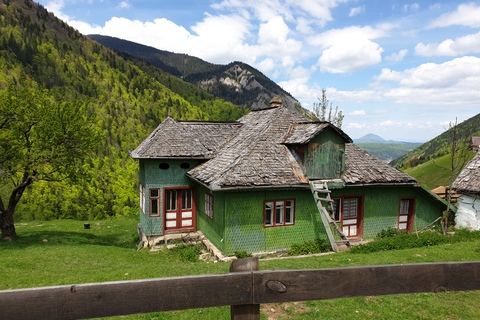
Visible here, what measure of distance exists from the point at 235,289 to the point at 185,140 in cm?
1516

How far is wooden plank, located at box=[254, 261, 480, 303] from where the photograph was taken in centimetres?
251

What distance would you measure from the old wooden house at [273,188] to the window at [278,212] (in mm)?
45

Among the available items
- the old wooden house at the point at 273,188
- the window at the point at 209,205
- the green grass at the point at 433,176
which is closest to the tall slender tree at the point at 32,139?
the old wooden house at the point at 273,188

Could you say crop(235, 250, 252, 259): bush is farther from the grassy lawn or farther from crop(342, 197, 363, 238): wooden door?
crop(342, 197, 363, 238): wooden door

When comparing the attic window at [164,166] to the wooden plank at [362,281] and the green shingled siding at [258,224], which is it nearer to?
the green shingled siding at [258,224]

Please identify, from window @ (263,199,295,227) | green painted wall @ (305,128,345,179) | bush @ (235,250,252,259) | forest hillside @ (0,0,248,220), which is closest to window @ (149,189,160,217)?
bush @ (235,250,252,259)

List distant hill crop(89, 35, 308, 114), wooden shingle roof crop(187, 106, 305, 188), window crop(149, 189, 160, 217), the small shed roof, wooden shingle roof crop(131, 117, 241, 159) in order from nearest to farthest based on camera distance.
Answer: wooden shingle roof crop(187, 106, 305, 188) → the small shed roof → wooden shingle roof crop(131, 117, 241, 159) → window crop(149, 189, 160, 217) → distant hill crop(89, 35, 308, 114)

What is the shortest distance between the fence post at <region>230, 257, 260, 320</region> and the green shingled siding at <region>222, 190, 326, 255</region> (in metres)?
10.2

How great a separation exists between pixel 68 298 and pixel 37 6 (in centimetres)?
16730

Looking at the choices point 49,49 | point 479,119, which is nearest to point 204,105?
point 49,49

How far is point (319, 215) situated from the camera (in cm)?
1423

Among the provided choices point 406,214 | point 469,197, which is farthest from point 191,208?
point 469,197

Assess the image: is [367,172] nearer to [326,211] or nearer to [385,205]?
[385,205]

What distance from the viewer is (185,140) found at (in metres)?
17.2
